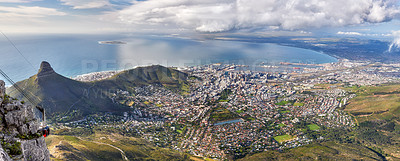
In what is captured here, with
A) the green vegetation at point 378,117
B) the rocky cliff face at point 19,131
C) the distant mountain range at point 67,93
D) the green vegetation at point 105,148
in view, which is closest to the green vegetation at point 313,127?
the green vegetation at point 378,117

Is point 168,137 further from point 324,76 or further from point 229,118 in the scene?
point 324,76

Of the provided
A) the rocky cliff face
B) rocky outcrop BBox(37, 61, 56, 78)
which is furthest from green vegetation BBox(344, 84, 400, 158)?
rocky outcrop BBox(37, 61, 56, 78)

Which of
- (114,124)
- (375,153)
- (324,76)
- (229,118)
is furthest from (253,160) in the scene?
(324,76)

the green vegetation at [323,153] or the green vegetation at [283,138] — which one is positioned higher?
the green vegetation at [283,138]

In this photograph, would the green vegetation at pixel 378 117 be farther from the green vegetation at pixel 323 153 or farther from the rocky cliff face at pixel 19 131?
the rocky cliff face at pixel 19 131

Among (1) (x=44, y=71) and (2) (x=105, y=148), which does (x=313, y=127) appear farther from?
(1) (x=44, y=71)

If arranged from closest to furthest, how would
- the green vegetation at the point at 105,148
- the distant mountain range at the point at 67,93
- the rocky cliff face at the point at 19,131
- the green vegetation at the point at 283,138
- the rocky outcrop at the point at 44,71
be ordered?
the rocky cliff face at the point at 19,131
the green vegetation at the point at 105,148
the green vegetation at the point at 283,138
the distant mountain range at the point at 67,93
the rocky outcrop at the point at 44,71

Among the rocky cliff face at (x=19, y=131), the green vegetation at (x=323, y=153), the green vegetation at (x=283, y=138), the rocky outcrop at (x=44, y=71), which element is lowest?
the green vegetation at (x=323, y=153)

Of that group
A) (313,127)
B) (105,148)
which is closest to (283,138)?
(313,127)
